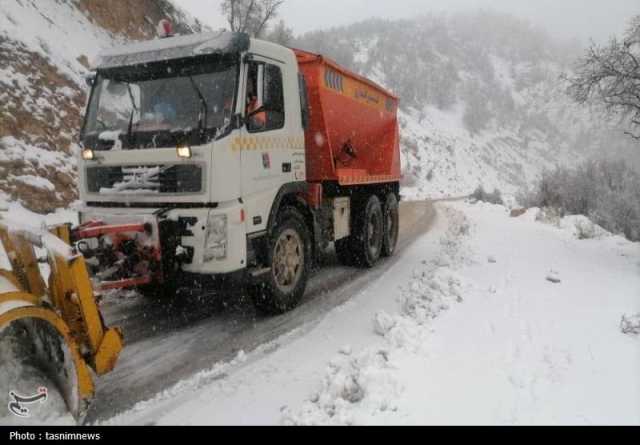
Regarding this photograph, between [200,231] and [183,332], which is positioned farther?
[183,332]

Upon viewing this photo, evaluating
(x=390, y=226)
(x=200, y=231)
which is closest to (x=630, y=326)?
(x=200, y=231)

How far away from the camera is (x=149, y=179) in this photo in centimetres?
466

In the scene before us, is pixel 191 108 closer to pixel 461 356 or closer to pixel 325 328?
pixel 325 328

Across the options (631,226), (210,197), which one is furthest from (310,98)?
(631,226)

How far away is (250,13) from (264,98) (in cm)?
2183

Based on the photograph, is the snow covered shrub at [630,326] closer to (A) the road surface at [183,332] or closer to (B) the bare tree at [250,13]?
(A) the road surface at [183,332]

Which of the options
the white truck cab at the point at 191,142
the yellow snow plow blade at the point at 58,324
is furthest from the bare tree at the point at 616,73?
the yellow snow plow blade at the point at 58,324

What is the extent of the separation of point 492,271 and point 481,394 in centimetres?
406

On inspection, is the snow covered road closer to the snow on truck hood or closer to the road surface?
the road surface

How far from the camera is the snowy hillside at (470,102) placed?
140ft

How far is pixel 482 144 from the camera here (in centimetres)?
5062

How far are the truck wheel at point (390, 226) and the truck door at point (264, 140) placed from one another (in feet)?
12.4

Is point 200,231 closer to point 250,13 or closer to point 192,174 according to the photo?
point 192,174

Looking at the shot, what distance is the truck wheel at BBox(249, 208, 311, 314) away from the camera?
A: 5.22 m
